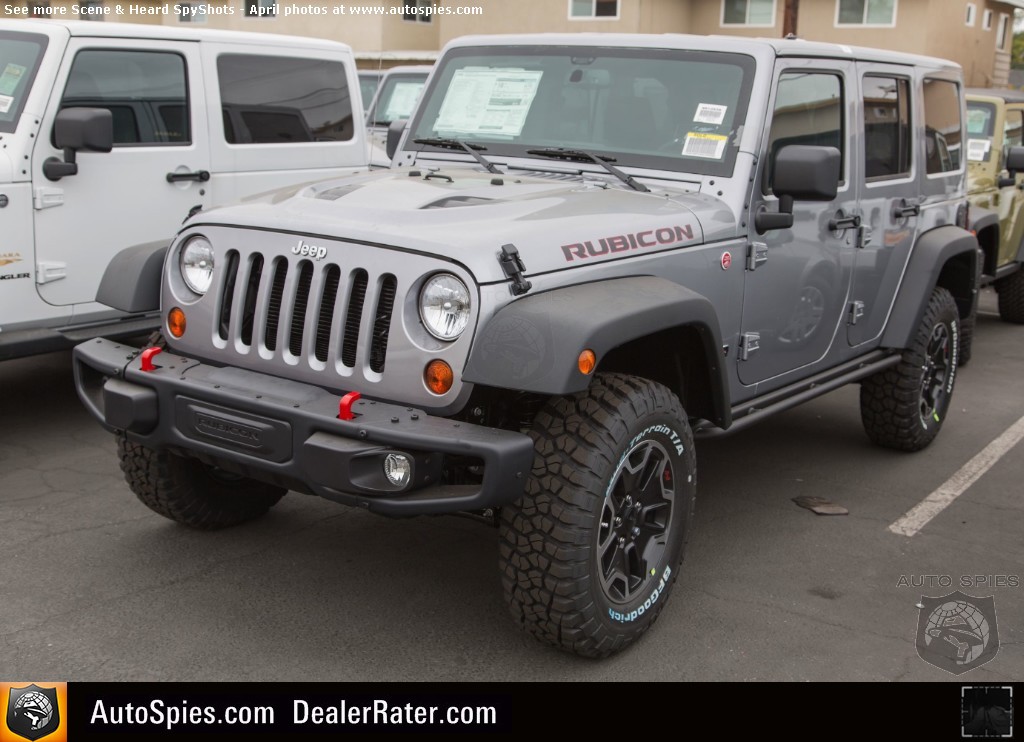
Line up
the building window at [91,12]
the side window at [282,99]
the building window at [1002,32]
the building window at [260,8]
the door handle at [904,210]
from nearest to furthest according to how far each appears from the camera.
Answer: the door handle at [904,210]
the side window at [282,99]
the building window at [91,12]
the building window at [260,8]
the building window at [1002,32]

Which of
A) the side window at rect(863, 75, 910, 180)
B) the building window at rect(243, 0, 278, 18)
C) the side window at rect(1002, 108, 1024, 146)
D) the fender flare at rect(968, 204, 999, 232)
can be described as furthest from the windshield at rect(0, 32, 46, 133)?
the building window at rect(243, 0, 278, 18)

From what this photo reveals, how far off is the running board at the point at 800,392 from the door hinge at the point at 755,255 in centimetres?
57

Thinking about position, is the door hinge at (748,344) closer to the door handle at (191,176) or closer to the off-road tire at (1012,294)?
the door handle at (191,176)

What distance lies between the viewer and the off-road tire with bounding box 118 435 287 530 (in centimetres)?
439

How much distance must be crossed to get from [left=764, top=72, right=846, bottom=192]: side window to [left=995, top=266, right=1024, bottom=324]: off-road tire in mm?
5884

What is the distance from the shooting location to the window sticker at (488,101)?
192 inches

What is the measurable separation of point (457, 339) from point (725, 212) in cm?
146

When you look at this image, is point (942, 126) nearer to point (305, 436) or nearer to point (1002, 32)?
point (305, 436)

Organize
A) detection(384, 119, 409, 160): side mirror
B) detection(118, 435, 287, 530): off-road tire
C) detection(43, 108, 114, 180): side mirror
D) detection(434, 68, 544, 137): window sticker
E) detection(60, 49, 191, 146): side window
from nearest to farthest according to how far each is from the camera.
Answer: detection(118, 435, 287, 530): off-road tire < detection(434, 68, 544, 137): window sticker < detection(384, 119, 409, 160): side mirror < detection(43, 108, 114, 180): side mirror < detection(60, 49, 191, 146): side window

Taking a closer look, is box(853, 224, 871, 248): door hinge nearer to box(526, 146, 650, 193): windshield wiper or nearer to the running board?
the running board

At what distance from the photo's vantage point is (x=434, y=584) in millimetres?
4340

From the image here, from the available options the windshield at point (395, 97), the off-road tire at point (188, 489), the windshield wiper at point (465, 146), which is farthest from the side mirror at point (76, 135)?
the windshield at point (395, 97)

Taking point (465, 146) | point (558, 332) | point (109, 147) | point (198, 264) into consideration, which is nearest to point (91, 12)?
point (109, 147)
